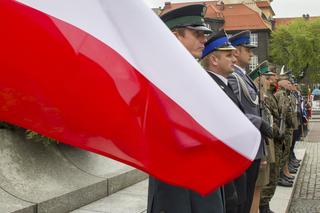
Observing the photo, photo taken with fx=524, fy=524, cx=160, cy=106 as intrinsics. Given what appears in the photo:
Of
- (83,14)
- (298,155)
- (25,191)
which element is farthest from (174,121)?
(298,155)

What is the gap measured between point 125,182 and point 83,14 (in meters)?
5.29

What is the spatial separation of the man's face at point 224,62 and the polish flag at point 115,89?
1.81 metres

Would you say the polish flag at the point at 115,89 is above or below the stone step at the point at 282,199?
above

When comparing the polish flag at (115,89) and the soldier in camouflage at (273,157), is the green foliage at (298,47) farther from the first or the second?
the polish flag at (115,89)

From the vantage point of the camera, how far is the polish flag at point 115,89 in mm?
1886

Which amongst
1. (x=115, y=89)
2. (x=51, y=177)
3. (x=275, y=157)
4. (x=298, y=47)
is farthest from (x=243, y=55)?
(x=298, y=47)

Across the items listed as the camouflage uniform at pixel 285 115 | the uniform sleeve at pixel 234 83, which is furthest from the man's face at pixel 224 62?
the camouflage uniform at pixel 285 115

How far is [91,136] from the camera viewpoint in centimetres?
191

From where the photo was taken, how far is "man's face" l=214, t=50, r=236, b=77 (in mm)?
3773

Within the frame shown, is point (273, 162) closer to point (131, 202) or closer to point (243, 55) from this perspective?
point (243, 55)

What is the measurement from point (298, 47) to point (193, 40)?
63.6 m

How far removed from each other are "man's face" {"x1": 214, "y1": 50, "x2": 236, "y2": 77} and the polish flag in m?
1.81

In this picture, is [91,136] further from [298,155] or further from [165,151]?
[298,155]

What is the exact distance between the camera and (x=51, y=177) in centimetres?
607
